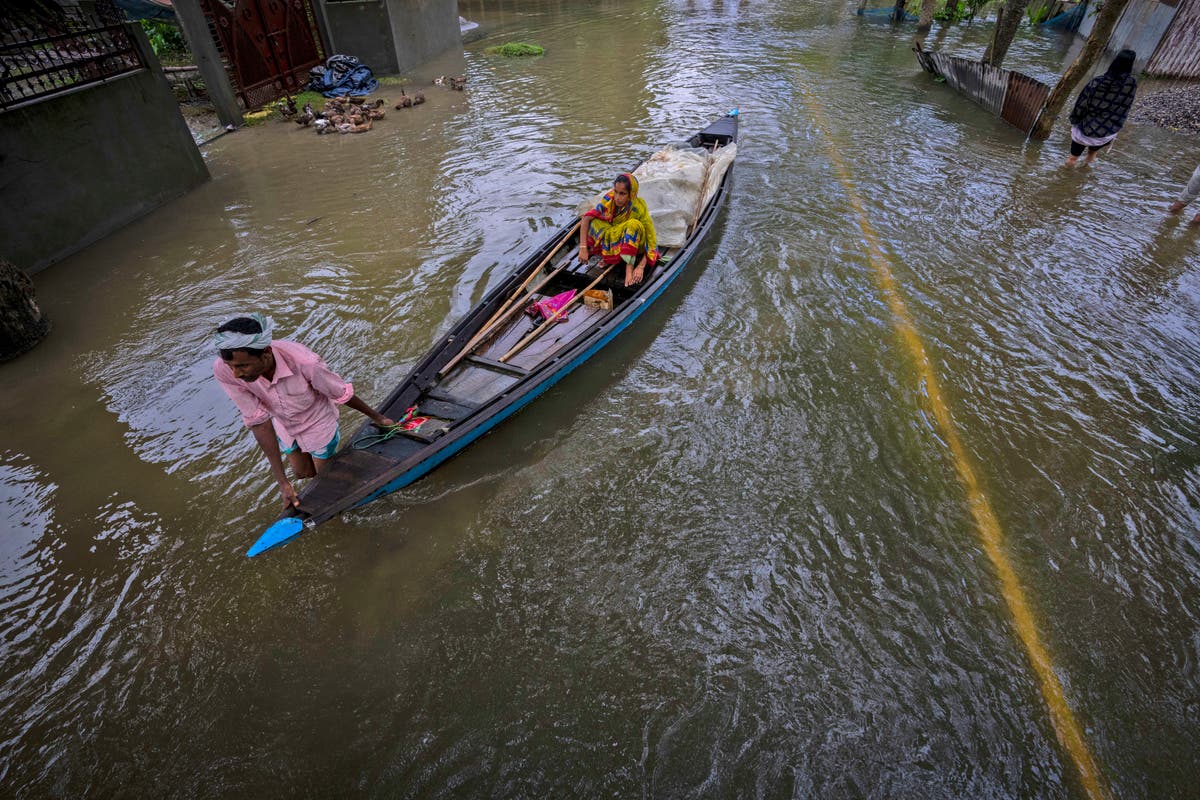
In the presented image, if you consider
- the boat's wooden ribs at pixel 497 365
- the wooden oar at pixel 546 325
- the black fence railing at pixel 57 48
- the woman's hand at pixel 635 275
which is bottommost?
the boat's wooden ribs at pixel 497 365

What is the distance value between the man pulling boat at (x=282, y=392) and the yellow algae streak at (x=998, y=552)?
4.86m

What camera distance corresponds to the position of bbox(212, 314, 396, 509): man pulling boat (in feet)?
10.1

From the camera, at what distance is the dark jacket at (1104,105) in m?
8.72

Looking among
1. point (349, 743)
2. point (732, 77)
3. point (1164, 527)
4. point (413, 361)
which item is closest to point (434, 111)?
point (732, 77)

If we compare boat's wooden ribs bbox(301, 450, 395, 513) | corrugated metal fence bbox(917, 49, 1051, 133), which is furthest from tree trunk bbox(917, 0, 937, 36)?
boat's wooden ribs bbox(301, 450, 395, 513)

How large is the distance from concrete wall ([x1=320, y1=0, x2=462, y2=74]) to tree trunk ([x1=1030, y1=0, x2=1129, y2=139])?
16215 mm

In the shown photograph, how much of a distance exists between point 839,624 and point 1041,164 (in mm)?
11067

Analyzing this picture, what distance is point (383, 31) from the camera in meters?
15.9

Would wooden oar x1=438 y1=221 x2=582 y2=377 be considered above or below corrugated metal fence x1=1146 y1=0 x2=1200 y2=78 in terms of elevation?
below

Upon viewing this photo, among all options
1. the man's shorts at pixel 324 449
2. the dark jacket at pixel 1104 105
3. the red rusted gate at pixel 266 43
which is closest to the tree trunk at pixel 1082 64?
the dark jacket at pixel 1104 105

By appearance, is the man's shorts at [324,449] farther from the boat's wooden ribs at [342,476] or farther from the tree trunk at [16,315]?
the tree trunk at [16,315]

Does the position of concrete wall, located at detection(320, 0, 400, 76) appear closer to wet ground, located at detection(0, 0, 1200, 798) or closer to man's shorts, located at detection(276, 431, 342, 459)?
wet ground, located at detection(0, 0, 1200, 798)

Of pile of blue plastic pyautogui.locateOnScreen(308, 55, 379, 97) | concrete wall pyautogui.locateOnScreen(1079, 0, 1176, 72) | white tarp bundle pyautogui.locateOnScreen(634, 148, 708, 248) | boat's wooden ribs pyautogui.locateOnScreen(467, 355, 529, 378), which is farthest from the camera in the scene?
pile of blue plastic pyautogui.locateOnScreen(308, 55, 379, 97)

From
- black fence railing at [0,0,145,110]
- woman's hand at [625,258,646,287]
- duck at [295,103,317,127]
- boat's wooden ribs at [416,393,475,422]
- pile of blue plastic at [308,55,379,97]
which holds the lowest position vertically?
boat's wooden ribs at [416,393,475,422]
